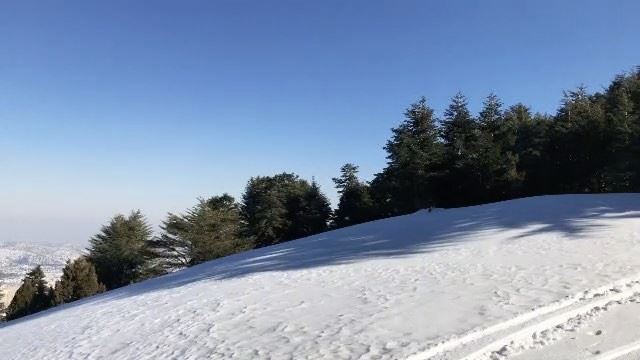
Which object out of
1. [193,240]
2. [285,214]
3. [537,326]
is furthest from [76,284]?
[537,326]

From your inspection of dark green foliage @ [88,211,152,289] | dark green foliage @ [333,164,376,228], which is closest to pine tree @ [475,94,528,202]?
dark green foliage @ [333,164,376,228]

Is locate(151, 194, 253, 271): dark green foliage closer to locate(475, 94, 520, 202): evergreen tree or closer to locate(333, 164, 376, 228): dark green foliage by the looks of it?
locate(333, 164, 376, 228): dark green foliage

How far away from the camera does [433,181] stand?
45719mm

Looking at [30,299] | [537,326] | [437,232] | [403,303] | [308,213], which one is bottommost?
[537,326]

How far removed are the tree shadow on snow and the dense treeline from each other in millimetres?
16412

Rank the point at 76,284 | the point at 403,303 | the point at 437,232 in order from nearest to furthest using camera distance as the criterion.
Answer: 1. the point at 403,303
2. the point at 437,232
3. the point at 76,284

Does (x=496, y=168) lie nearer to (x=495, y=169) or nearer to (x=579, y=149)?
(x=495, y=169)

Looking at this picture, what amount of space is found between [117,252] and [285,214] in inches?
850

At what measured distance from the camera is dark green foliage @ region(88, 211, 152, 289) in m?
56.0

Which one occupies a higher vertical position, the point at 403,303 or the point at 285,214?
the point at 285,214

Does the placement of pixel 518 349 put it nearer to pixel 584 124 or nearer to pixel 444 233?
pixel 444 233

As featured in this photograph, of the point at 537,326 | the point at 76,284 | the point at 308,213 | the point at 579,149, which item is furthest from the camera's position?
the point at 308,213

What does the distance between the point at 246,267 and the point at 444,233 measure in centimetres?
784

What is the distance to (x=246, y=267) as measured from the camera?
18.7 meters
